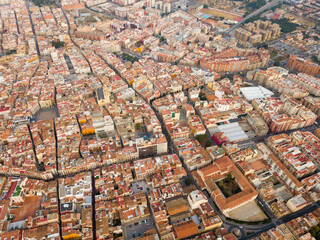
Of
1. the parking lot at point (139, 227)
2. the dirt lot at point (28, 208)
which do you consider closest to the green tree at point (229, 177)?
the parking lot at point (139, 227)

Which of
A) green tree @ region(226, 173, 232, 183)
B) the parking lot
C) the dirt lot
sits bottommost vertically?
the dirt lot

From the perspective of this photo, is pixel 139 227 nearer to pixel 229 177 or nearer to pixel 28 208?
pixel 229 177

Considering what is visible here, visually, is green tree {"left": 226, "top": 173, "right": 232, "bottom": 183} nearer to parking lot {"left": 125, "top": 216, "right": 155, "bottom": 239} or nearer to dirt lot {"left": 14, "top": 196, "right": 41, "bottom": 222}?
parking lot {"left": 125, "top": 216, "right": 155, "bottom": 239}

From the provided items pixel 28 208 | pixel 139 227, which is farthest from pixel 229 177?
pixel 28 208

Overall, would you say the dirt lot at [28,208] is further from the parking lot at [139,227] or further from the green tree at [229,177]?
the green tree at [229,177]

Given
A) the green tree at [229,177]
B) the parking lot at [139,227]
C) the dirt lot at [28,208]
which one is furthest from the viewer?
the green tree at [229,177]

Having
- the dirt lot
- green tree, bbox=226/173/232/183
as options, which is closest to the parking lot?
the dirt lot

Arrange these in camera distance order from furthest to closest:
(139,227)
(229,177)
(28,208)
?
1. (229,177)
2. (28,208)
3. (139,227)

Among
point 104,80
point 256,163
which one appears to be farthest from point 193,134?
point 104,80
